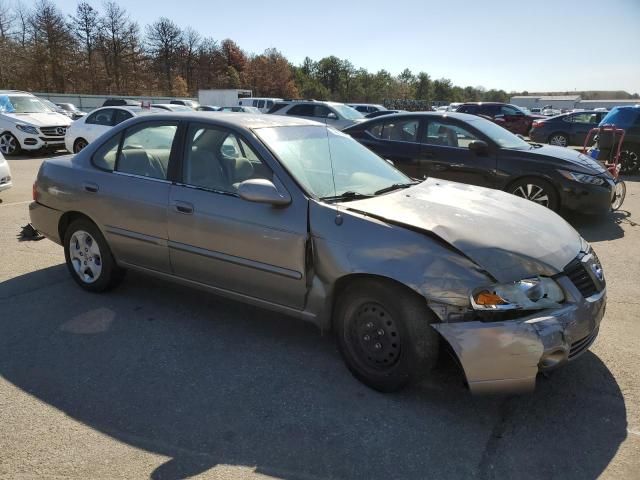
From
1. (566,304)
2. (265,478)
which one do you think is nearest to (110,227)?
(265,478)

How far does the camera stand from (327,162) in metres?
3.73

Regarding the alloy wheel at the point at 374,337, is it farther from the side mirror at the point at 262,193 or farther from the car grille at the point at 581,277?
the car grille at the point at 581,277

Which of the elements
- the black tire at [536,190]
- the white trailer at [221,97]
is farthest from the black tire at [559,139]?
the white trailer at [221,97]

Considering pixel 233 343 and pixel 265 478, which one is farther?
pixel 233 343

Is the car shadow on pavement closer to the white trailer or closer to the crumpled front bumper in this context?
the crumpled front bumper

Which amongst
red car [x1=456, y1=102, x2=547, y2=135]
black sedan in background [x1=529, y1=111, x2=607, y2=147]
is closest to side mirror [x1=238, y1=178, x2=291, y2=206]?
black sedan in background [x1=529, y1=111, x2=607, y2=147]

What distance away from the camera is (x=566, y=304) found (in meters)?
2.72

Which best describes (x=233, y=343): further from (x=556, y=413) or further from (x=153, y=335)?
(x=556, y=413)

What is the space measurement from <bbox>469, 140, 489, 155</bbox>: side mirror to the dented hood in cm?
381

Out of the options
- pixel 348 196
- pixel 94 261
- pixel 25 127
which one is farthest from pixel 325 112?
pixel 348 196

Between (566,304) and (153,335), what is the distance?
286 cm

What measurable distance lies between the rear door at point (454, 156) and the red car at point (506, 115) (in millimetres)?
16724

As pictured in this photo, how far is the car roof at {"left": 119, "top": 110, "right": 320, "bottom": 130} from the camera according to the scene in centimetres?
373

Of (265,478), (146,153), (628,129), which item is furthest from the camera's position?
(628,129)
